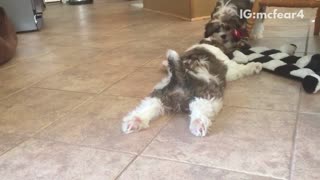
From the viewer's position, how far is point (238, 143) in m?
1.09

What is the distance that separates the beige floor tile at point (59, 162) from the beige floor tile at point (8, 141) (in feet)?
0.10

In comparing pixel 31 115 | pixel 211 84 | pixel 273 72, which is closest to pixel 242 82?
pixel 273 72

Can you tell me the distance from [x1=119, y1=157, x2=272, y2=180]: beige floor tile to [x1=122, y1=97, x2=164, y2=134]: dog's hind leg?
206mm

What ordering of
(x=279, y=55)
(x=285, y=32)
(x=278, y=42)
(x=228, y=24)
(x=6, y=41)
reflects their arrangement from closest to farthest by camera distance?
(x=279, y=55) < (x=228, y=24) < (x=278, y=42) < (x=6, y=41) < (x=285, y=32)

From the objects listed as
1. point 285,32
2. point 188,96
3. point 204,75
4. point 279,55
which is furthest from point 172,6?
point 188,96

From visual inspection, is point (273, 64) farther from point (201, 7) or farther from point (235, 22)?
point (201, 7)

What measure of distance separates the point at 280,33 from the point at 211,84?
4.95 ft

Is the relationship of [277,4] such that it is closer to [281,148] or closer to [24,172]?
[281,148]

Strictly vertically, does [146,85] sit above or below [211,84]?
below

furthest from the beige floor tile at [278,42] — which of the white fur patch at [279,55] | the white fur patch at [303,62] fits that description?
the white fur patch at [303,62]

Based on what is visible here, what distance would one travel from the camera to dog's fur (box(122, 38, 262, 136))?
1210mm

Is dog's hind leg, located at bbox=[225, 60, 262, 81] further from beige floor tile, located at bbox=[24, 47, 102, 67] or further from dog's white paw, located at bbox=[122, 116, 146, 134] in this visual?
beige floor tile, located at bbox=[24, 47, 102, 67]

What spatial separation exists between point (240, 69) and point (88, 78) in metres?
0.77

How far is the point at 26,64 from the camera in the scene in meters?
2.21
